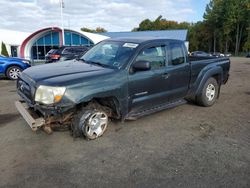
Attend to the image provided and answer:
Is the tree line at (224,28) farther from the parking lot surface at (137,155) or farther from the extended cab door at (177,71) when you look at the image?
the parking lot surface at (137,155)

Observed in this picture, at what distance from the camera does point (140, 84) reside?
5.25 m

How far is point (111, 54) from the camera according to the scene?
5.54 meters

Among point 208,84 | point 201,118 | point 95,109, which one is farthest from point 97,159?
point 208,84

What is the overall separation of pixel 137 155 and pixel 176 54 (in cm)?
277

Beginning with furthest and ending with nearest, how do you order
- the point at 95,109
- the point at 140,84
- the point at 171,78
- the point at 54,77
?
1. the point at 171,78
2. the point at 140,84
3. the point at 95,109
4. the point at 54,77

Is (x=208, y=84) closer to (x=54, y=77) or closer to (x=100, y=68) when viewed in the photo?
(x=100, y=68)

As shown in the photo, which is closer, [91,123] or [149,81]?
[91,123]

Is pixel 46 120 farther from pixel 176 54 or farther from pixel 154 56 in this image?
pixel 176 54

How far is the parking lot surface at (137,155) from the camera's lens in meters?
3.63

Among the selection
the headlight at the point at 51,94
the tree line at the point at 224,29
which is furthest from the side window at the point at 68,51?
the tree line at the point at 224,29

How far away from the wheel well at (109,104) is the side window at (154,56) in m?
0.99

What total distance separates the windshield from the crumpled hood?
25 centimetres

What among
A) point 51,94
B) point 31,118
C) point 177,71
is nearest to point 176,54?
→ point 177,71

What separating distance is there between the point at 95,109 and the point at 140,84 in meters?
1.03
